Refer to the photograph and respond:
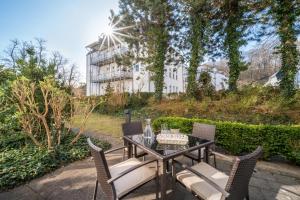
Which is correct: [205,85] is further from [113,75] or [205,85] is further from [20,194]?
[113,75]

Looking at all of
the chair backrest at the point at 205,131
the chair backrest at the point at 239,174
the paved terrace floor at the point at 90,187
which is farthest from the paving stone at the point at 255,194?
the chair backrest at the point at 239,174

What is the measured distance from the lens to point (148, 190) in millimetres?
3184

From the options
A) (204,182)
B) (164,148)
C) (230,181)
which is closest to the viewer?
(230,181)

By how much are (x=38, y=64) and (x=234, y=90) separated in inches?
399

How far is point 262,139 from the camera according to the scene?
15.6ft

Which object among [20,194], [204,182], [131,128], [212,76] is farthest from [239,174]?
[212,76]

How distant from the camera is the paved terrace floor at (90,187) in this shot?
9.81ft

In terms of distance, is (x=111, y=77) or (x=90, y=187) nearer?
(x=90, y=187)

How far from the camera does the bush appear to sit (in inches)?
138

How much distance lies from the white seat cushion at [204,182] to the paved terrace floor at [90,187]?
54 centimetres

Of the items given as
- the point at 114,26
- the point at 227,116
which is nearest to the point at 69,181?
the point at 227,116

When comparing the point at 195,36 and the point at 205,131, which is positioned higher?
the point at 195,36

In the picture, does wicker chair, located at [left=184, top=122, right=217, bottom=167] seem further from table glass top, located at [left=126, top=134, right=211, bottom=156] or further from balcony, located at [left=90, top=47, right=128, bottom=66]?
balcony, located at [left=90, top=47, right=128, bottom=66]

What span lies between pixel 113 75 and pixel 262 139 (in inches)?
761
